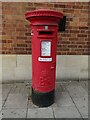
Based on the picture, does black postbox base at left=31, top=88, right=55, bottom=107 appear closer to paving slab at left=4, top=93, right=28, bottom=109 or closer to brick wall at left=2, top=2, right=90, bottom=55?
paving slab at left=4, top=93, right=28, bottom=109

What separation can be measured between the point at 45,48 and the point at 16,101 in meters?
1.37

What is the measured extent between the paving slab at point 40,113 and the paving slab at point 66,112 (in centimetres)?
11

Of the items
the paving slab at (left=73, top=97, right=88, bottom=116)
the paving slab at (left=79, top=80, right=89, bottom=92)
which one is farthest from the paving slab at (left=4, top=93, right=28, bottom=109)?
the paving slab at (left=79, top=80, right=89, bottom=92)

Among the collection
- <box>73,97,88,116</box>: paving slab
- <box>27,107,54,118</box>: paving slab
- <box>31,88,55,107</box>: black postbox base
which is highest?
<box>31,88,55,107</box>: black postbox base

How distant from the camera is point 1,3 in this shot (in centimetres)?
612

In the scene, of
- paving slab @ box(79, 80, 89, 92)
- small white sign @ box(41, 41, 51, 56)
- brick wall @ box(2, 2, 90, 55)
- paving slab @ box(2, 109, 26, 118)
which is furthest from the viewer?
brick wall @ box(2, 2, 90, 55)

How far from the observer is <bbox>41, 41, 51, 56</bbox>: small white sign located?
442 centimetres

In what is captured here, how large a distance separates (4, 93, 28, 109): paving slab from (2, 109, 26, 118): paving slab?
0.65 feet

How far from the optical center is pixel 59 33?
6.34 metres

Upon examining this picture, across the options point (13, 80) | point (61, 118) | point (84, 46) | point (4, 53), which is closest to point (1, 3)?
point (4, 53)

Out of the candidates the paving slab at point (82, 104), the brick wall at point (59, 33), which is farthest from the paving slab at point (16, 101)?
the brick wall at point (59, 33)

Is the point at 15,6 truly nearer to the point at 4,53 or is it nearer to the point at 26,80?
the point at 4,53

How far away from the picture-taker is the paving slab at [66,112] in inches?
168


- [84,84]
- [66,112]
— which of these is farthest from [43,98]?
[84,84]
